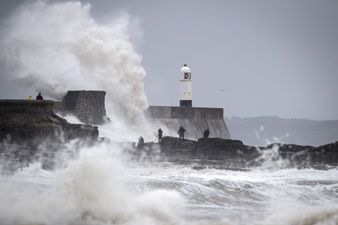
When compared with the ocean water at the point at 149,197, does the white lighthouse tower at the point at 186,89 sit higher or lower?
higher

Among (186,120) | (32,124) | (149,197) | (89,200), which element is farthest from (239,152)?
(89,200)

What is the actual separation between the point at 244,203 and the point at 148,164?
21.0 ft

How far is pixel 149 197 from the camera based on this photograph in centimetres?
1580

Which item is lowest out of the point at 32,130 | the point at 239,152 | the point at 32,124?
the point at 239,152

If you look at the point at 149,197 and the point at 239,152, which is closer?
the point at 149,197

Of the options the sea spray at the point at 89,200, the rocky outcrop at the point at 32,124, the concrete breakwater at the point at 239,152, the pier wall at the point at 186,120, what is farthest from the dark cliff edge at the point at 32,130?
the pier wall at the point at 186,120

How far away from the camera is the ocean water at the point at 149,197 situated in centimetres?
1417

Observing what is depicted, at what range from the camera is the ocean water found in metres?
14.2

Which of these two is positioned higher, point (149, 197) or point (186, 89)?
point (186, 89)

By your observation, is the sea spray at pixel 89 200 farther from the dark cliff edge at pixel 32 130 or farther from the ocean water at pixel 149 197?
the dark cliff edge at pixel 32 130

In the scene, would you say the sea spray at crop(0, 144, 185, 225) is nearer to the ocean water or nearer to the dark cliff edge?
the ocean water

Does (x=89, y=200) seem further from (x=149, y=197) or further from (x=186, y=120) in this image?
(x=186, y=120)

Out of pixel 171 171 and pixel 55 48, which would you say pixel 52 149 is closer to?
pixel 171 171

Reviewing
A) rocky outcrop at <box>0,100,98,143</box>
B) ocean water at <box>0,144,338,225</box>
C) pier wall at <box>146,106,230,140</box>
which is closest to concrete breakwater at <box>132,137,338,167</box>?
rocky outcrop at <box>0,100,98,143</box>
